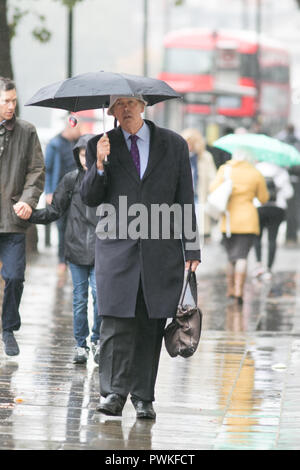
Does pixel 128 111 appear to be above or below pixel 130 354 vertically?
above

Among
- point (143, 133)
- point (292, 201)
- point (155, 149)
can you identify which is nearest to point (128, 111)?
point (143, 133)

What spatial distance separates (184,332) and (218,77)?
98.3 ft

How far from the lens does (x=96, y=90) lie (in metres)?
6.35

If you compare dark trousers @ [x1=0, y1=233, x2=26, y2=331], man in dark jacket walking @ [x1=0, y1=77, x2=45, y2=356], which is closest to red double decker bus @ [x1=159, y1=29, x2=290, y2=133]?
man in dark jacket walking @ [x1=0, y1=77, x2=45, y2=356]

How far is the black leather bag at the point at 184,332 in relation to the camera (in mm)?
6363

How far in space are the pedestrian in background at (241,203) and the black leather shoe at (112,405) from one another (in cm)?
593

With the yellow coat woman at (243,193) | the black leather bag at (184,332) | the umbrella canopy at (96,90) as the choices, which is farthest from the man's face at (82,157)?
the yellow coat woman at (243,193)

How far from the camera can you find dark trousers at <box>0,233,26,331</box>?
8.19 m

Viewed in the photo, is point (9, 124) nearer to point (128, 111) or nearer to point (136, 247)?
point (128, 111)

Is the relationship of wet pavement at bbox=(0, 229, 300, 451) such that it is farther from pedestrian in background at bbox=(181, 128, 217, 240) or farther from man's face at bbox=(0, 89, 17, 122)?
pedestrian in background at bbox=(181, 128, 217, 240)

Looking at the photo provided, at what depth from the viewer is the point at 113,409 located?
6277 millimetres

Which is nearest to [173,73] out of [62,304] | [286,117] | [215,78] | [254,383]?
[215,78]

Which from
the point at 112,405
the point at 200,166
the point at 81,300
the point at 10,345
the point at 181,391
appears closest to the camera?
the point at 112,405

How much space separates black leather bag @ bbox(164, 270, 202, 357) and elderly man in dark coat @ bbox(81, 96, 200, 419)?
74 millimetres
